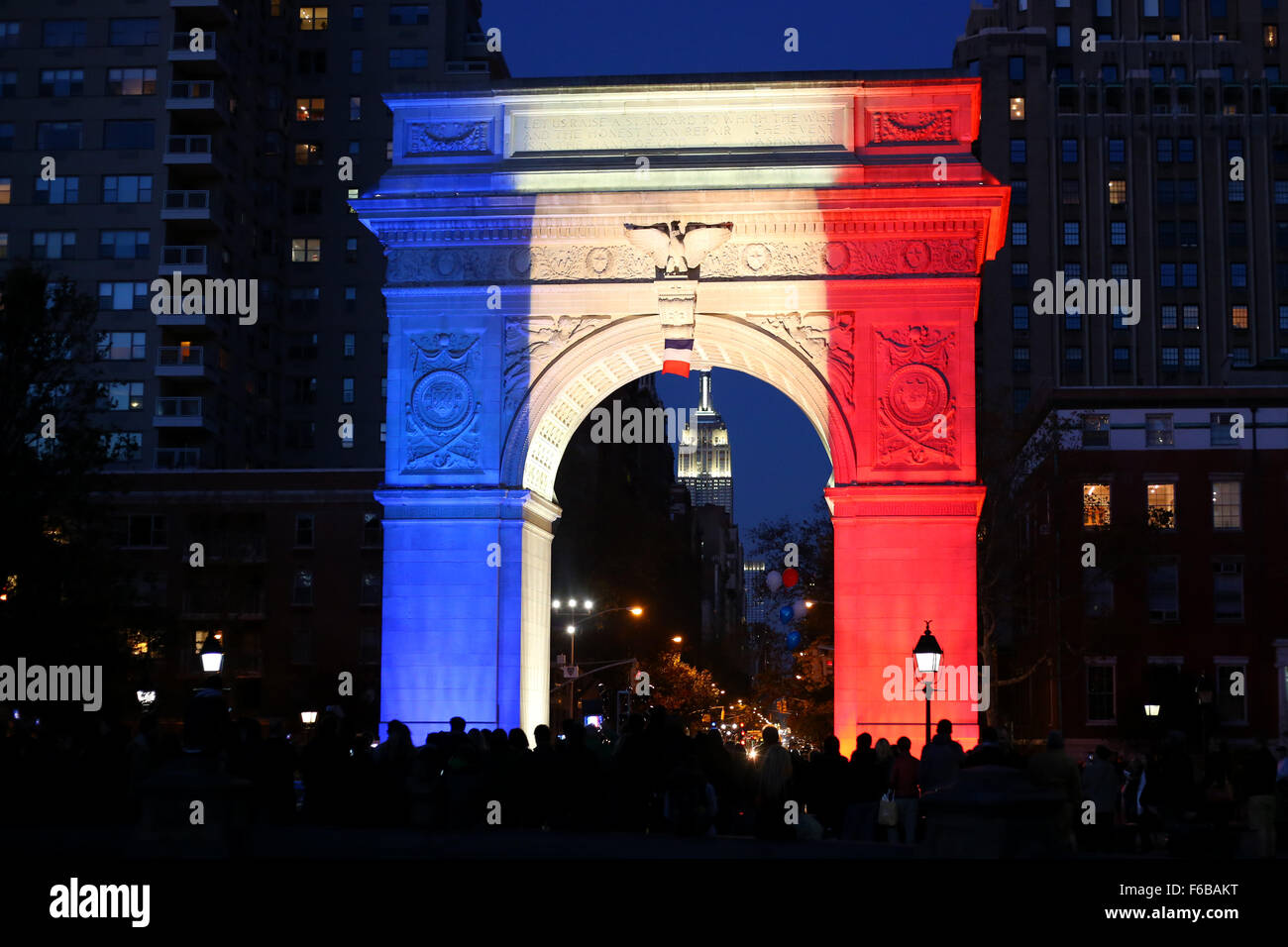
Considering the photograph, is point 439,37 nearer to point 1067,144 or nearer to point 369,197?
point 1067,144

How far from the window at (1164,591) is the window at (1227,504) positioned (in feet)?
6.98

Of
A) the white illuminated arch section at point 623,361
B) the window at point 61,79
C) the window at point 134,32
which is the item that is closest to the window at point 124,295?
the window at point 61,79

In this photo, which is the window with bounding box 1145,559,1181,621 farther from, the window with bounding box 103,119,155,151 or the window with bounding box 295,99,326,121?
the window with bounding box 295,99,326,121

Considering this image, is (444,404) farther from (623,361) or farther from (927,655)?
(927,655)

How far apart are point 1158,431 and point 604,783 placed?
132 ft

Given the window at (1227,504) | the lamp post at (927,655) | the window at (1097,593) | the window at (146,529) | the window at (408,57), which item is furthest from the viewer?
the window at (408,57)

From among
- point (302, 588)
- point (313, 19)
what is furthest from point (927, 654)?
point (313, 19)

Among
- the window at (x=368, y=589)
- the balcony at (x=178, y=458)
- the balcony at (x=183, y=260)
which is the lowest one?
the window at (x=368, y=589)

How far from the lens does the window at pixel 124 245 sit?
212 ft

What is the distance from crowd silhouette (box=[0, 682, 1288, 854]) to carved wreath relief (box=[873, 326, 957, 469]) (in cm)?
986

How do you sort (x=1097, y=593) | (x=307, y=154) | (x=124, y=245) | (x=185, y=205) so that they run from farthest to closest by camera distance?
(x=307, y=154) → (x=185, y=205) → (x=124, y=245) → (x=1097, y=593)

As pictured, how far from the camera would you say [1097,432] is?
5594 centimetres

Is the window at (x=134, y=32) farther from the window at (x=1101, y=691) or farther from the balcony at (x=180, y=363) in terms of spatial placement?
the window at (x=1101, y=691)

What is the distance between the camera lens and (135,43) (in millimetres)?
65875
